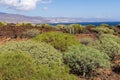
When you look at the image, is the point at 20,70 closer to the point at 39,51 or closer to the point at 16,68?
the point at 16,68

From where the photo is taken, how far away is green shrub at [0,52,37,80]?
29.1ft

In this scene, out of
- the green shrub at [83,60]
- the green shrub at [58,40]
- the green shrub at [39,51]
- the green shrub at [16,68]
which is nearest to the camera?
the green shrub at [16,68]

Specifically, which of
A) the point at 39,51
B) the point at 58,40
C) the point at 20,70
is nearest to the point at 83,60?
the point at 39,51

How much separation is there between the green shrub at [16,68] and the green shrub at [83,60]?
3412 mm

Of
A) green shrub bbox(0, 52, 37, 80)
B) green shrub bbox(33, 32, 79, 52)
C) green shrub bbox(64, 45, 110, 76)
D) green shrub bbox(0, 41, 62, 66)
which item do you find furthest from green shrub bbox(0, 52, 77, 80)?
green shrub bbox(33, 32, 79, 52)

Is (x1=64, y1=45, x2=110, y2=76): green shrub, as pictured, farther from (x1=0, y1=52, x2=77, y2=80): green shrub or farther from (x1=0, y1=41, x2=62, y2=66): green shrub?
(x1=0, y1=52, x2=77, y2=80): green shrub

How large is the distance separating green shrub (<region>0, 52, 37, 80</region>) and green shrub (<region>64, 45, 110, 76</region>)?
341 cm

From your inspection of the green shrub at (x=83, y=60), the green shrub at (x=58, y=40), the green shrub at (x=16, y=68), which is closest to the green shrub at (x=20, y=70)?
the green shrub at (x=16, y=68)

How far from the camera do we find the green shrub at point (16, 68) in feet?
29.1

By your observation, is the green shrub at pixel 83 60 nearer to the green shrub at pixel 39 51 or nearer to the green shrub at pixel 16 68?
the green shrub at pixel 39 51

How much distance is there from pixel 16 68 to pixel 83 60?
4415 millimetres

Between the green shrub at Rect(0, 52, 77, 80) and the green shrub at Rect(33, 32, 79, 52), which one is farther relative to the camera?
the green shrub at Rect(33, 32, 79, 52)

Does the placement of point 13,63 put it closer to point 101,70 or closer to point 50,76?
point 50,76

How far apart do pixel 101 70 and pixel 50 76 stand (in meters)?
5.67
